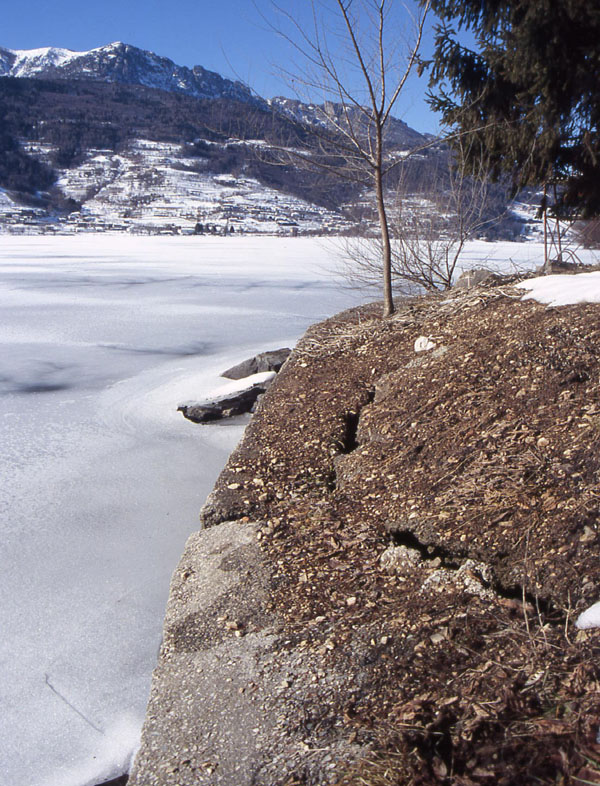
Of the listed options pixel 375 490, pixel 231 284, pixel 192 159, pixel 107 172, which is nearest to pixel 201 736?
pixel 375 490

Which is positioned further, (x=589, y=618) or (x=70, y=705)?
(x=70, y=705)

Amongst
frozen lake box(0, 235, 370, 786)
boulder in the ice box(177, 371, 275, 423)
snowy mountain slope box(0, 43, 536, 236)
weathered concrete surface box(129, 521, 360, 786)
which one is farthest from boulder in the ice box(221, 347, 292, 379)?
snowy mountain slope box(0, 43, 536, 236)

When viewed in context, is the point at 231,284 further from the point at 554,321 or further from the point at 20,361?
the point at 554,321

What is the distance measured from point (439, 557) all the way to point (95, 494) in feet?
8.98

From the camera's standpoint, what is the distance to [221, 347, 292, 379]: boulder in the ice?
664 centimetres

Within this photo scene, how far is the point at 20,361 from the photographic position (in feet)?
24.8

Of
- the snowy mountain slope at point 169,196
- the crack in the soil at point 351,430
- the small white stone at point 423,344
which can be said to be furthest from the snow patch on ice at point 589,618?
the snowy mountain slope at point 169,196

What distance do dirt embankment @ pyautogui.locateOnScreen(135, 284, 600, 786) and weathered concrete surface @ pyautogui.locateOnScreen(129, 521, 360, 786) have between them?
1 centimetres

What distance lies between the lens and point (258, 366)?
671 cm

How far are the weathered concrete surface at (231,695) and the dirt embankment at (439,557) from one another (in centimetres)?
1

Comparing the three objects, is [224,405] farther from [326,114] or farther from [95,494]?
[326,114]

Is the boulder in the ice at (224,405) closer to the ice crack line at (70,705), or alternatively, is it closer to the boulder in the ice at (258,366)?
the boulder in the ice at (258,366)

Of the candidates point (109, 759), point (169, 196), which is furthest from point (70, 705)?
point (169, 196)

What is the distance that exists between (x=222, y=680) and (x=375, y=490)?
1.19 metres
